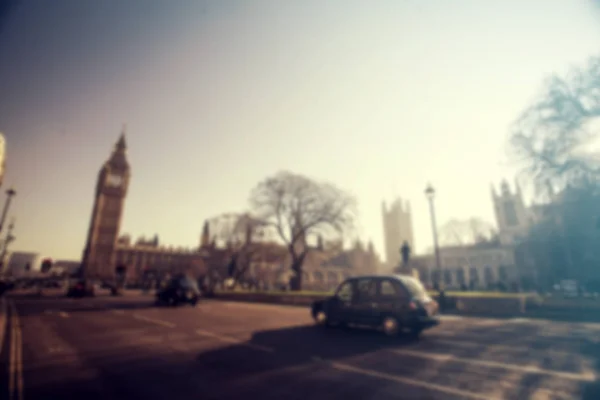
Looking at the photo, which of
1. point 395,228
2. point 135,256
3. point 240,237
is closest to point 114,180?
point 135,256

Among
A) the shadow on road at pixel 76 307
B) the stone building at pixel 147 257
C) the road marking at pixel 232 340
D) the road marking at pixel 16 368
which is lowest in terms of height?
the shadow on road at pixel 76 307

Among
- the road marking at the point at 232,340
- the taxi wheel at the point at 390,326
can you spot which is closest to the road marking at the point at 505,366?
the taxi wheel at the point at 390,326

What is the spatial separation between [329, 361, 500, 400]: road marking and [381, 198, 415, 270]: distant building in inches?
5468

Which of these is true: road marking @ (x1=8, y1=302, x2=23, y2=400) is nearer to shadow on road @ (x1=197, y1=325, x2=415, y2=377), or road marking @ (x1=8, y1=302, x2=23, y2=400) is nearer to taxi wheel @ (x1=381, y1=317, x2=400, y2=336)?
shadow on road @ (x1=197, y1=325, x2=415, y2=377)

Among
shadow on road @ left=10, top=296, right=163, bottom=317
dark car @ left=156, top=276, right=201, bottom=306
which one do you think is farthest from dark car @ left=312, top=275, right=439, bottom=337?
shadow on road @ left=10, top=296, right=163, bottom=317

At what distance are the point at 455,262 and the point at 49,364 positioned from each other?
68705 millimetres

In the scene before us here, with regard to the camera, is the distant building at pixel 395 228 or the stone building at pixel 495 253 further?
the distant building at pixel 395 228

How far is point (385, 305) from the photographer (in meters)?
Result: 8.59

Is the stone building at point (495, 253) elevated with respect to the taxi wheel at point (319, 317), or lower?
elevated

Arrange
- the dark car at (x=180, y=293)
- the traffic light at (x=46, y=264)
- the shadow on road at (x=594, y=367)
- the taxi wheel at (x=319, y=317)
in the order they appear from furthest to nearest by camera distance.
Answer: the traffic light at (x=46, y=264) < the dark car at (x=180, y=293) < the taxi wheel at (x=319, y=317) < the shadow on road at (x=594, y=367)

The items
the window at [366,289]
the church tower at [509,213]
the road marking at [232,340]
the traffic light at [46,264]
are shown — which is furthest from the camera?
the church tower at [509,213]

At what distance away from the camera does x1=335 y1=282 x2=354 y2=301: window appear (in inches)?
374

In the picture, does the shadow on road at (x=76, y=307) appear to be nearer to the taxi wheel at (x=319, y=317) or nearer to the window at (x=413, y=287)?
the taxi wheel at (x=319, y=317)

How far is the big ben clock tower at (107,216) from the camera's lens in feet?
262
